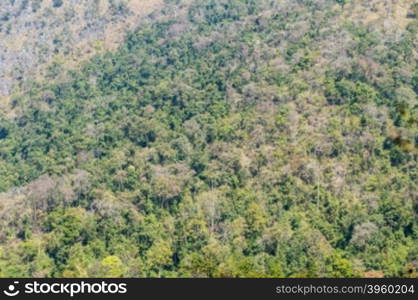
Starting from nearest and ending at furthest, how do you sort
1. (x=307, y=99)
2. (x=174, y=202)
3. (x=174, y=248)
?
1. (x=174, y=248)
2. (x=174, y=202)
3. (x=307, y=99)

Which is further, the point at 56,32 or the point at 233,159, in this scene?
the point at 56,32

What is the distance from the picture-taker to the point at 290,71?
67875mm

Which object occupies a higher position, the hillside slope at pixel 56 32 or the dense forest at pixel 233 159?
the hillside slope at pixel 56 32

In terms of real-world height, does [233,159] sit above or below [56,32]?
below

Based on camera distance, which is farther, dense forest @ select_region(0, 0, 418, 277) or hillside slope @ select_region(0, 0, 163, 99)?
hillside slope @ select_region(0, 0, 163, 99)

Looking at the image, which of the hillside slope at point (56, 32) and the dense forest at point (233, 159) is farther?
the hillside slope at point (56, 32)

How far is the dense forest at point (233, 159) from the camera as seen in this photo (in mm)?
52750

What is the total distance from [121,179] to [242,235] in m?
11.5

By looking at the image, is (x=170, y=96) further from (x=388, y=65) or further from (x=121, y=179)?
(x=388, y=65)

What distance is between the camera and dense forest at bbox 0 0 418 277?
52.8 metres

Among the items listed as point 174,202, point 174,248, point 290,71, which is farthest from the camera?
point 290,71

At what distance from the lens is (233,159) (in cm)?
5944

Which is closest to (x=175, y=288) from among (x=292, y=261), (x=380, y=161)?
(x=292, y=261)

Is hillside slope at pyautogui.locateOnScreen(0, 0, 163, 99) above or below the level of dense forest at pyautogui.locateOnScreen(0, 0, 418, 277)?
above
